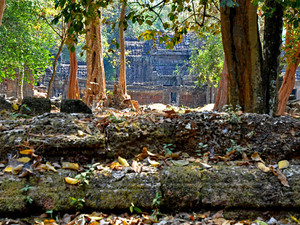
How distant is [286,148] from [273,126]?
337mm

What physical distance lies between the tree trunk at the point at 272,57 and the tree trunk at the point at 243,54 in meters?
0.24

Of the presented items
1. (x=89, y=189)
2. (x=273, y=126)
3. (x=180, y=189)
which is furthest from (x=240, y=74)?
(x=89, y=189)

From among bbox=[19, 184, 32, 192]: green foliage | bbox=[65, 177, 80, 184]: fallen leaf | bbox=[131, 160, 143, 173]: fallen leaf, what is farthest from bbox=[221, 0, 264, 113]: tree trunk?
bbox=[19, 184, 32, 192]: green foliage

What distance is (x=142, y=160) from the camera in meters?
3.36

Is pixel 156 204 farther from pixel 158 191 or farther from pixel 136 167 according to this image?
pixel 136 167

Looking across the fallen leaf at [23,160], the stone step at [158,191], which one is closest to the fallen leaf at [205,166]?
the stone step at [158,191]

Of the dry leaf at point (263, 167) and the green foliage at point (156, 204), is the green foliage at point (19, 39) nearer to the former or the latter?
the green foliage at point (156, 204)

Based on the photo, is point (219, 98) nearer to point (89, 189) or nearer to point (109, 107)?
point (109, 107)

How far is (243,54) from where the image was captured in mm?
4543

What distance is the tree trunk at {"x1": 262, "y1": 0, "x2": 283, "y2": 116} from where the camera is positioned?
4.73 metres

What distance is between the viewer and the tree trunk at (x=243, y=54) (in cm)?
446

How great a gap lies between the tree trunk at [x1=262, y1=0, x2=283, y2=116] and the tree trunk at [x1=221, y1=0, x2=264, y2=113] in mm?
235

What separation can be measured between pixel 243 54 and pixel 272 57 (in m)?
0.71

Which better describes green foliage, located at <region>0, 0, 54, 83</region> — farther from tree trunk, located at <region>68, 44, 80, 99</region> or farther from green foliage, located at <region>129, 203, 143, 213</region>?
green foliage, located at <region>129, 203, 143, 213</region>
